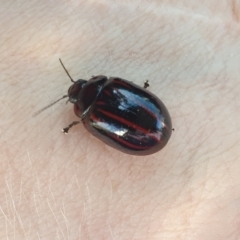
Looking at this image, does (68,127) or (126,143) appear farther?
(68,127)

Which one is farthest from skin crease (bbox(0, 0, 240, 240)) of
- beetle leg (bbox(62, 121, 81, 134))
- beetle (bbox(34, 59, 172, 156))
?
beetle (bbox(34, 59, 172, 156))

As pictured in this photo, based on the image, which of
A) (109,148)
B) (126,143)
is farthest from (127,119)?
(109,148)

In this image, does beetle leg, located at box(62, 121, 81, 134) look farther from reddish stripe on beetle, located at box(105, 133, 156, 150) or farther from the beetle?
reddish stripe on beetle, located at box(105, 133, 156, 150)

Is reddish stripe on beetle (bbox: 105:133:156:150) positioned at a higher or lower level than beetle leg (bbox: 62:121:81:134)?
lower

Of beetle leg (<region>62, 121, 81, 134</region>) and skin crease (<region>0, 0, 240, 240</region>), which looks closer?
skin crease (<region>0, 0, 240, 240</region>)

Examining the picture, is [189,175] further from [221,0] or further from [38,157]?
[221,0]

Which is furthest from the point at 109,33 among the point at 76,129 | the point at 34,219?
the point at 34,219

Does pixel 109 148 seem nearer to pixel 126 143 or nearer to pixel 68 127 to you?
pixel 126 143
